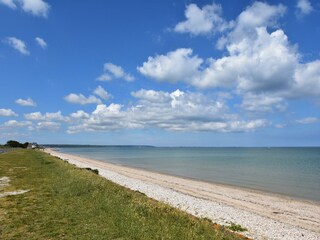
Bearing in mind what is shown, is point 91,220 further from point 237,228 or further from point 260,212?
point 260,212

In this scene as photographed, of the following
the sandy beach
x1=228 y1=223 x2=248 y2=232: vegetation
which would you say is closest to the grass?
x1=228 y1=223 x2=248 y2=232: vegetation

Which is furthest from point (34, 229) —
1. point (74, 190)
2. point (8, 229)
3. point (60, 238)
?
point (74, 190)

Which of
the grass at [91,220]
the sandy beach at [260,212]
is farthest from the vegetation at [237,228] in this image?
the grass at [91,220]

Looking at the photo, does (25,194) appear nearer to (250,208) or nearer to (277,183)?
(250,208)

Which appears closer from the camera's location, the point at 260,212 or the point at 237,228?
the point at 237,228

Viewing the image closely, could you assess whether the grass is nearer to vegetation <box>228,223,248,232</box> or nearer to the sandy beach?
vegetation <box>228,223,248,232</box>

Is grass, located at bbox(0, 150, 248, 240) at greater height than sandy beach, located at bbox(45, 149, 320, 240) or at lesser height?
greater

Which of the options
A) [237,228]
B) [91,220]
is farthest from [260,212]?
[91,220]

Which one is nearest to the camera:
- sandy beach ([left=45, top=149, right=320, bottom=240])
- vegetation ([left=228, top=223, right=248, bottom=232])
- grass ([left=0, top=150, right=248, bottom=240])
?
grass ([left=0, top=150, right=248, bottom=240])

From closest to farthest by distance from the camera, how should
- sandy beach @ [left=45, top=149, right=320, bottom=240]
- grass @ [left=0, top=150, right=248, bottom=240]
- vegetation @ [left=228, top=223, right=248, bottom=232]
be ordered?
grass @ [left=0, top=150, right=248, bottom=240]
vegetation @ [left=228, top=223, right=248, bottom=232]
sandy beach @ [left=45, top=149, right=320, bottom=240]

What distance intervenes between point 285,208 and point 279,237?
1148 centimetres

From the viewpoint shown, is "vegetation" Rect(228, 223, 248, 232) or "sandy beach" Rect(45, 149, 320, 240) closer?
"vegetation" Rect(228, 223, 248, 232)

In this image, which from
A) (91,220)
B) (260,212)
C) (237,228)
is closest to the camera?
(91,220)

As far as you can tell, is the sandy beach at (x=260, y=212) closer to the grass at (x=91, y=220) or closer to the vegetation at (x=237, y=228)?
the vegetation at (x=237, y=228)
